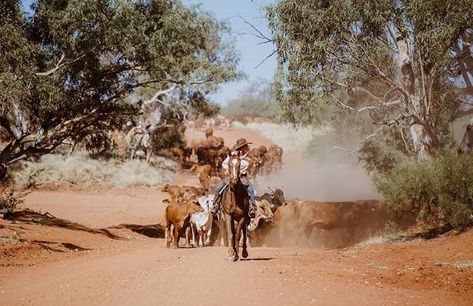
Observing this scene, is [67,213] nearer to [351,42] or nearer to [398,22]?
[351,42]

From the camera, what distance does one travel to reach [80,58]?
1385 centimetres

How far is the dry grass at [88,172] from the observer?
26078 millimetres

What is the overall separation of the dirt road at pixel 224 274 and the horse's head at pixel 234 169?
1.47 metres

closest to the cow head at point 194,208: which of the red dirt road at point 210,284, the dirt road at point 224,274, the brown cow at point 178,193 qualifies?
the dirt road at point 224,274

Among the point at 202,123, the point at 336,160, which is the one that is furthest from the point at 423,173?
the point at 202,123

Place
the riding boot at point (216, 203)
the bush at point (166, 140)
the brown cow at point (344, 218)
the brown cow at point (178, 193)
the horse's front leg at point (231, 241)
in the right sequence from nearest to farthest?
1. the horse's front leg at point (231, 241)
2. the riding boot at point (216, 203)
3. the brown cow at point (344, 218)
4. the brown cow at point (178, 193)
5. the bush at point (166, 140)

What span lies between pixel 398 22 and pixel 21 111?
35.8ft

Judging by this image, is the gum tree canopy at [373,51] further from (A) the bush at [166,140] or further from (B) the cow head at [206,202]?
(A) the bush at [166,140]

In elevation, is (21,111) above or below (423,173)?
above

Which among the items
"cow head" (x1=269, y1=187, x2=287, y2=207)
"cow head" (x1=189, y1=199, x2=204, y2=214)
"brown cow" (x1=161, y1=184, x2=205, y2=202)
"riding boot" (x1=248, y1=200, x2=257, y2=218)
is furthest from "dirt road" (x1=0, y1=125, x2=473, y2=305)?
"cow head" (x1=269, y1=187, x2=287, y2=207)

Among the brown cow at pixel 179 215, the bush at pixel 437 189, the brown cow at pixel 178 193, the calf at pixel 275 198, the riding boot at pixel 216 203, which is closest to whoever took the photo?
the riding boot at pixel 216 203

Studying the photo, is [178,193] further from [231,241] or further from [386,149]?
[386,149]

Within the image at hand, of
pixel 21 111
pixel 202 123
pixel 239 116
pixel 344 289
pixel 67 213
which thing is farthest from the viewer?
pixel 239 116

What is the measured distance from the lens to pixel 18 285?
8.48 m
